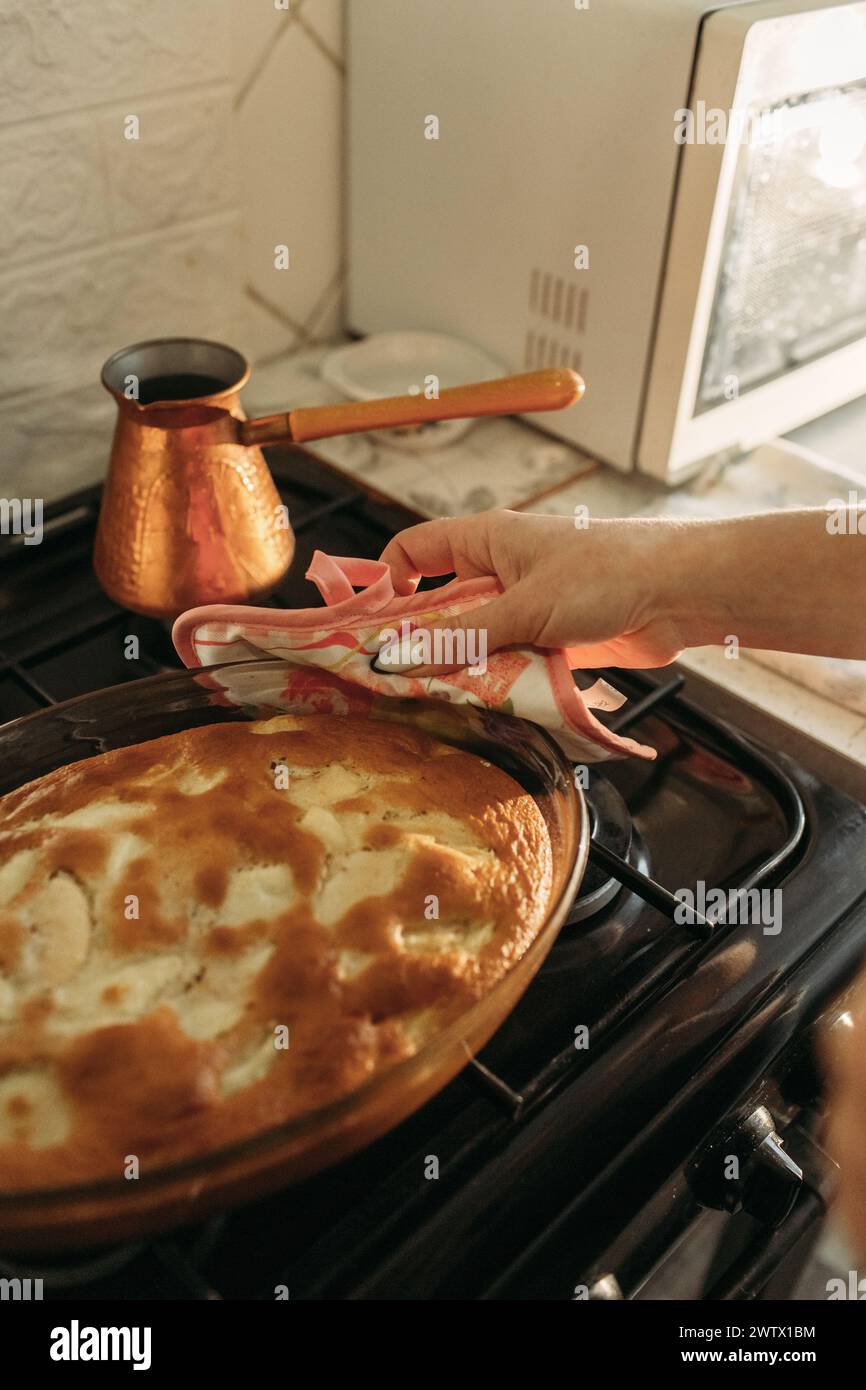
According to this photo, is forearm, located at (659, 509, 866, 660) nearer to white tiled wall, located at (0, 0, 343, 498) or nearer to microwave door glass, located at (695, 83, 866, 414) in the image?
microwave door glass, located at (695, 83, 866, 414)

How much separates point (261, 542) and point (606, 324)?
392 millimetres

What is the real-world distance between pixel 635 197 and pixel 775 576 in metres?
0.43

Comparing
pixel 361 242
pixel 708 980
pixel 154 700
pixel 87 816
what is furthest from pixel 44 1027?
pixel 361 242

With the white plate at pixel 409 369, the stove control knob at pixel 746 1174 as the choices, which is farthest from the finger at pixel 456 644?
the white plate at pixel 409 369

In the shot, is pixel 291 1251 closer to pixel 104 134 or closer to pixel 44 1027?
pixel 44 1027

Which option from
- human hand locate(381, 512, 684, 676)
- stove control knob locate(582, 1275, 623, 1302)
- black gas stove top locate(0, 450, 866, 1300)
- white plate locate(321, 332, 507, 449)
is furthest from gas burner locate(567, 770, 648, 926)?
white plate locate(321, 332, 507, 449)

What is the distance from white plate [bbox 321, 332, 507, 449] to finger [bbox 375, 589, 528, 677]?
1.66 ft

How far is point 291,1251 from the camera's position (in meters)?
0.54

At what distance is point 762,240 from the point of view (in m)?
0.96

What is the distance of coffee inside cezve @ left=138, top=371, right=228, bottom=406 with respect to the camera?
829 millimetres

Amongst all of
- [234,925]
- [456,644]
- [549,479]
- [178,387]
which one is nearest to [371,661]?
[456,644]

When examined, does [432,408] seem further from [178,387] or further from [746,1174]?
[746,1174]

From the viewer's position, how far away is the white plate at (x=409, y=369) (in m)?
1.12

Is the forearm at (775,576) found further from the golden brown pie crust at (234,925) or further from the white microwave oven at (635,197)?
the white microwave oven at (635,197)
